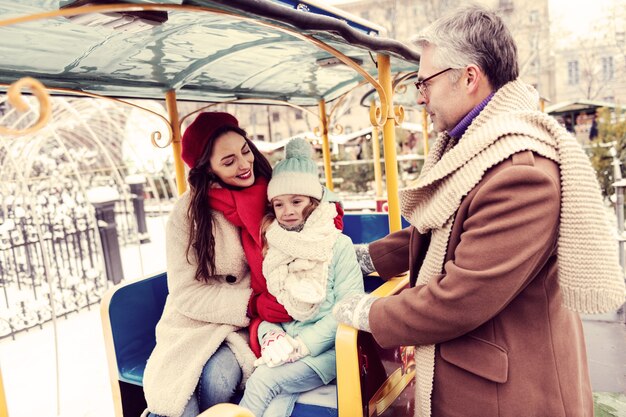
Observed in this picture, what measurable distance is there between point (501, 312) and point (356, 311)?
20.6 inches

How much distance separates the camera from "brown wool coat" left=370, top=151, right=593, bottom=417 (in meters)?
1.26

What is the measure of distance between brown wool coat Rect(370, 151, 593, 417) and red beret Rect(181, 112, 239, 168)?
4.48 feet

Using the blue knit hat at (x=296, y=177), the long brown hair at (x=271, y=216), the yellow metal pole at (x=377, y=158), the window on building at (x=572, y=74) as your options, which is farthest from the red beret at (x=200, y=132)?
the window on building at (x=572, y=74)

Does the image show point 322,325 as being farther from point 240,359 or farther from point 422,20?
point 422,20

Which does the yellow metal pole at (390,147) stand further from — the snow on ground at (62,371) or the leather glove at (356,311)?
the snow on ground at (62,371)

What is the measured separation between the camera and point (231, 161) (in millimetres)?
2420

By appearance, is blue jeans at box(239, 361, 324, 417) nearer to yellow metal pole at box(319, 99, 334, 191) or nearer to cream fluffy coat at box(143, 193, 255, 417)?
cream fluffy coat at box(143, 193, 255, 417)

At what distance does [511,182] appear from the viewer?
1.27 m

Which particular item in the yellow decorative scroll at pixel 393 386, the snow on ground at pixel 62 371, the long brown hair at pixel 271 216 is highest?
the long brown hair at pixel 271 216

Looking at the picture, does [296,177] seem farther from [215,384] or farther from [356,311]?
[215,384]

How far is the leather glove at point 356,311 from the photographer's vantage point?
168 cm

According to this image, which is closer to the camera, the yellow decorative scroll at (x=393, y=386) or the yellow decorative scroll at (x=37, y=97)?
the yellow decorative scroll at (x=37, y=97)

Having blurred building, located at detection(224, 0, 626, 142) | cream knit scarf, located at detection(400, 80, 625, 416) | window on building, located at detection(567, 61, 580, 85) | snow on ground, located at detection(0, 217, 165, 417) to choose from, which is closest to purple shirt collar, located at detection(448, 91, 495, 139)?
cream knit scarf, located at detection(400, 80, 625, 416)

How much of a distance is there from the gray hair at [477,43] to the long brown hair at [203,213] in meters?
1.34
